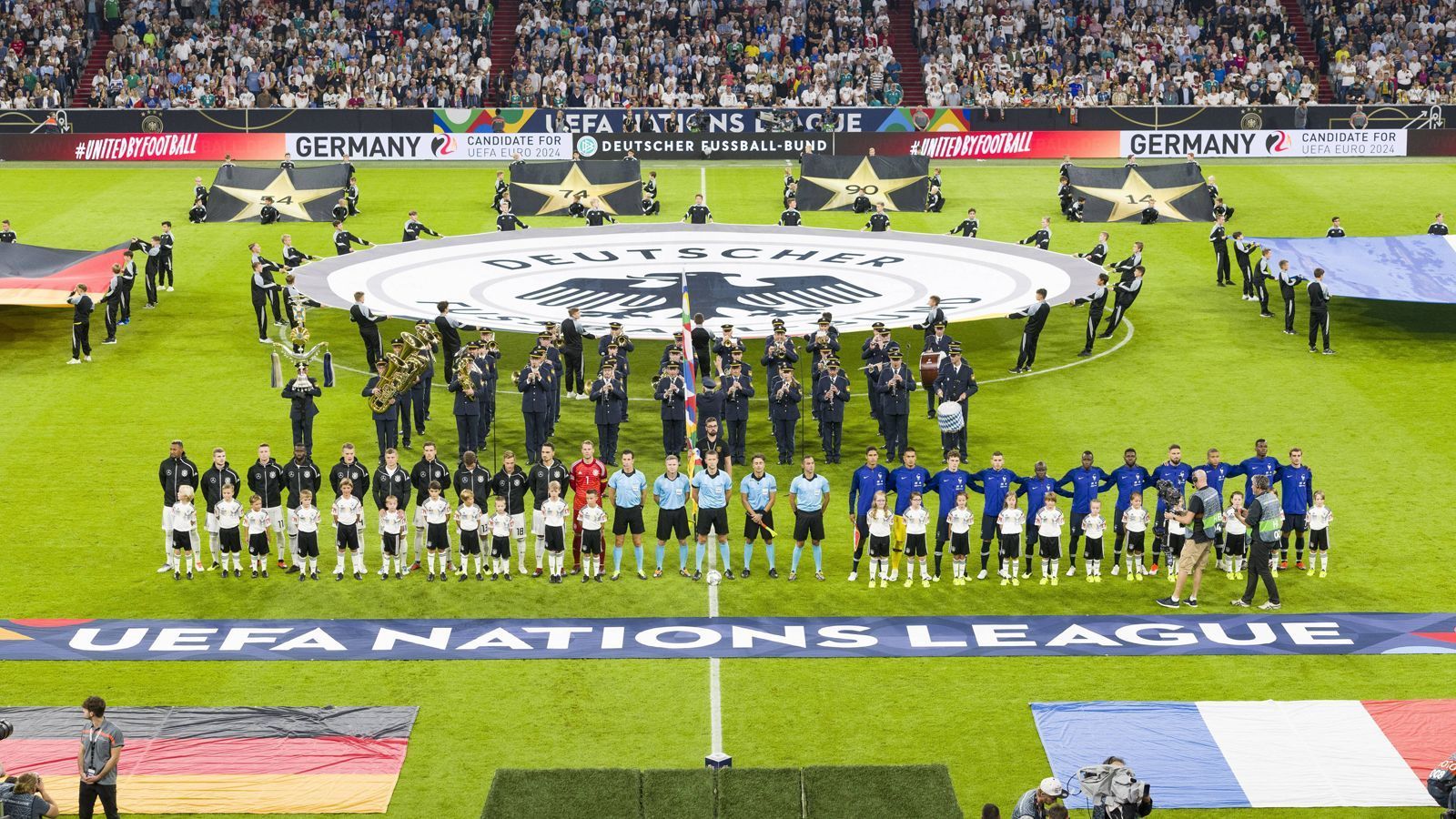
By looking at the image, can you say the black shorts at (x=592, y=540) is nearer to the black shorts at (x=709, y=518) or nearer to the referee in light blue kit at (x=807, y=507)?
the black shorts at (x=709, y=518)

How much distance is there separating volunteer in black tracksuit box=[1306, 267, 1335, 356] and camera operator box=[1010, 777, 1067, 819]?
22.2 metres

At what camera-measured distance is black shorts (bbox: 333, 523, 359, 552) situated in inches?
898

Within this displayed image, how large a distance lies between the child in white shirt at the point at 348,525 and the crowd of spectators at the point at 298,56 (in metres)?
37.4

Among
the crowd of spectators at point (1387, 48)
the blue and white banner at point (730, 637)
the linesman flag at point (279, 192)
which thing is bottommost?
the blue and white banner at point (730, 637)

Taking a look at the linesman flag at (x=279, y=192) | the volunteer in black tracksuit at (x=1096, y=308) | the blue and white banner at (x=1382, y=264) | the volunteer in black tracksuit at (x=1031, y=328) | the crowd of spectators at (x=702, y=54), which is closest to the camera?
the volunteer in black tracksuit at (x=1031, y=328)

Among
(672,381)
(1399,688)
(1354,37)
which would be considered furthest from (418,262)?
(1354,37)

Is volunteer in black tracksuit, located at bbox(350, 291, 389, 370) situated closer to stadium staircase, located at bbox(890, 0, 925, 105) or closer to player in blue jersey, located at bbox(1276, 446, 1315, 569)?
→ player in blue jersey, located at bbox(1276, 446, 1315, 569)

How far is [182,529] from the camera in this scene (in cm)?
2262

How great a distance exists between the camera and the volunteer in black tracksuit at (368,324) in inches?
1240

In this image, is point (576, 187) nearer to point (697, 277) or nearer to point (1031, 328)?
point (697, 277)

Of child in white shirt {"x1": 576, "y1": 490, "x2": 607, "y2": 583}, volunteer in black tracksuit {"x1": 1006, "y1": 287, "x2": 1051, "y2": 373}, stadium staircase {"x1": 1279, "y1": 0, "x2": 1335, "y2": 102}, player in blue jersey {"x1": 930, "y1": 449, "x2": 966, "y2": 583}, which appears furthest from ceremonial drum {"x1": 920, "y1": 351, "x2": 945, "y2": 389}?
stadium staircase {"x1": 1279, "y1": 0, "x2": 1335, "y2": 102}

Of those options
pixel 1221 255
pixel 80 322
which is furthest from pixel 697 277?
pixel 1221 255

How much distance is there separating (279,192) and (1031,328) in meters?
23.9

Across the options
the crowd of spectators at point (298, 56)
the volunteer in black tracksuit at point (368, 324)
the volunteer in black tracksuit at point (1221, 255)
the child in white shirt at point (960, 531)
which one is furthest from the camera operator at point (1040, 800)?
the crowd of spectators at point (298, 56)
